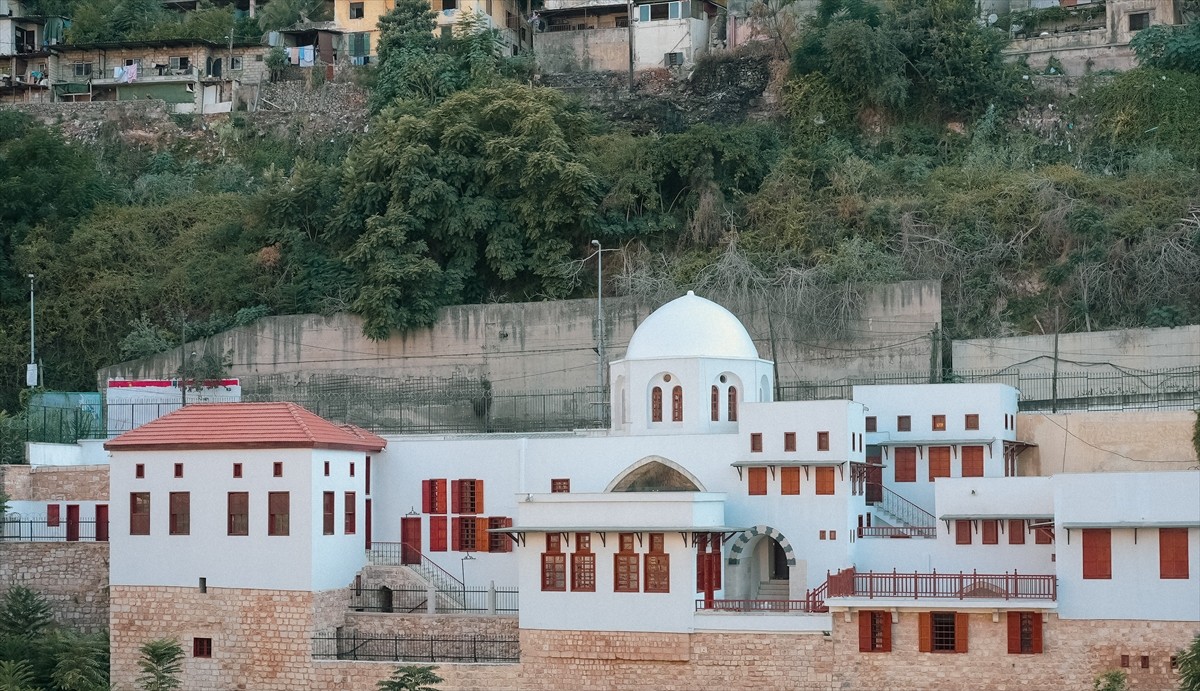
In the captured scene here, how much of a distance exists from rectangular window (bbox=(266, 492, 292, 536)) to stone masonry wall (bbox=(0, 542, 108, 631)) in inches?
226

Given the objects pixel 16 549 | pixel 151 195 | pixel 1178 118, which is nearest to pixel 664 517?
pixel 16 549

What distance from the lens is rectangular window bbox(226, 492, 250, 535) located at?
45.1 metres

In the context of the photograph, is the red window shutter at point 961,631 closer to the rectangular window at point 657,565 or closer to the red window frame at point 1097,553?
the red window frame at point 1097,553

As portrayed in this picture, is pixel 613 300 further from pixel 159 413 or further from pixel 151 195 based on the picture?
pixel 151 195

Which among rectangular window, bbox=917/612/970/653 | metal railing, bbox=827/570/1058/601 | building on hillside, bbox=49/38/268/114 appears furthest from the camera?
building on hillside, bbox=49/38/268/114

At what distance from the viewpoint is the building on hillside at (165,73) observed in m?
72.4

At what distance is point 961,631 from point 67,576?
21.4 metres

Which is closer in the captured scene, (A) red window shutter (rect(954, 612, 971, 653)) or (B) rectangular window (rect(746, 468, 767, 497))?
(A) red window shutter (rect(954, 612, 971, 653))

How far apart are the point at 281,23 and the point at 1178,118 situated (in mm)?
33189

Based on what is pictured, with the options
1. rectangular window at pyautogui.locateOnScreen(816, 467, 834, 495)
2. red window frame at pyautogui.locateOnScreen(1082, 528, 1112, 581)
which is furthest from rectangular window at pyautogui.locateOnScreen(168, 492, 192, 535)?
red window frame at pyautogui.locateOnScreen(1082, 528, 1112, 581)

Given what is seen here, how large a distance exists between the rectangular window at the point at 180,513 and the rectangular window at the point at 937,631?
16.3 meters

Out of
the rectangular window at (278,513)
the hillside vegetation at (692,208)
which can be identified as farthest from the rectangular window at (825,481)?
the rectangular window at (278,513)

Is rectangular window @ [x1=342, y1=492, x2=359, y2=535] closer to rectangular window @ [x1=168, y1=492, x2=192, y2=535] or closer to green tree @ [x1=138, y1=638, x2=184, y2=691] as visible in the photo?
rectangular window @ [x1=168, y1=492, x2=192, y2=535]

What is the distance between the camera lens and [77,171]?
63.1 m
